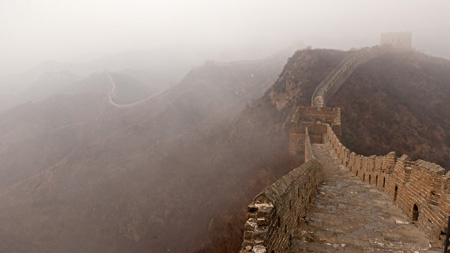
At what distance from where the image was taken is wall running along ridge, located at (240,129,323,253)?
365cm

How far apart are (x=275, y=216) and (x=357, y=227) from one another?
268 centimetres

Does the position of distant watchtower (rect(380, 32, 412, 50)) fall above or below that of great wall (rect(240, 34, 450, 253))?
above

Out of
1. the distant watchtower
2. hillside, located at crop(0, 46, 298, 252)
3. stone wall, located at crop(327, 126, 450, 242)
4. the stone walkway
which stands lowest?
hillside, located at crop(0, 46, 298, 252)

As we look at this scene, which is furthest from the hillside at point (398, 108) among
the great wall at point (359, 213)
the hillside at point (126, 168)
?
the great wall at point (359, 213)

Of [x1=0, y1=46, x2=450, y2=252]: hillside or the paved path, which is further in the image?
the paved path

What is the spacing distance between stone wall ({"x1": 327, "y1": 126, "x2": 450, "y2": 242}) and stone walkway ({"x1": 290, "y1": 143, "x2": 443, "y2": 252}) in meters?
0.22

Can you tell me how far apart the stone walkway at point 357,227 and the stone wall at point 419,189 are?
0.72 feet

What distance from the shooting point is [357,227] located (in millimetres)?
5730

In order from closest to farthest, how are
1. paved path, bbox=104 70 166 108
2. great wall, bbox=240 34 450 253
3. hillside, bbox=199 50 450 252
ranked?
great wall, bbox=240 34 450 253 < hillside, bbox=199 50 450 252 < paved path, bbox=104 70 166 108

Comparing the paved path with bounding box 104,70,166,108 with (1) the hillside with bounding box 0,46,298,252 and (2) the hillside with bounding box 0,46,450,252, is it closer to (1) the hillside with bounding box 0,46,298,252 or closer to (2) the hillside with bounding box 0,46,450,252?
(1) the hillside with bounding box 0,46,298,252

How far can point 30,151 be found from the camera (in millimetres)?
77188

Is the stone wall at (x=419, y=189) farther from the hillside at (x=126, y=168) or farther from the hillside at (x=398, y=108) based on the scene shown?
the hillside at (x=126, y=168)

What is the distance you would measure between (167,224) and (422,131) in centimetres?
3123

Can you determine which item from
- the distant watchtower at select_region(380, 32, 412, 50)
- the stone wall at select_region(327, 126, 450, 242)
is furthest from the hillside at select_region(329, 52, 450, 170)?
the stone wall at select_region(327, 126, 450, 242)
